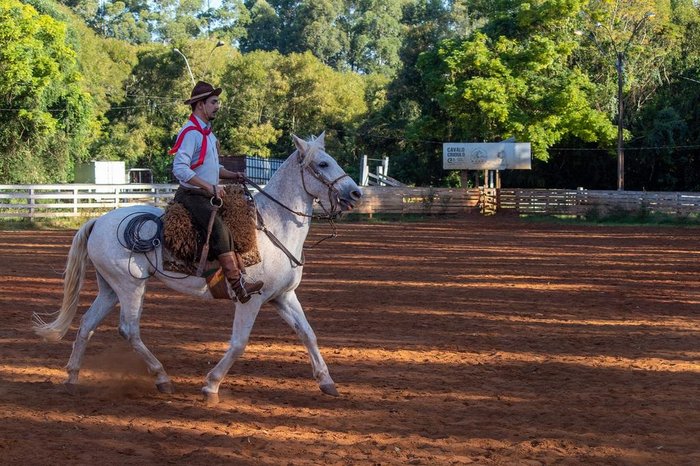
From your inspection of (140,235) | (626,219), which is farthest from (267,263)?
(626,219)

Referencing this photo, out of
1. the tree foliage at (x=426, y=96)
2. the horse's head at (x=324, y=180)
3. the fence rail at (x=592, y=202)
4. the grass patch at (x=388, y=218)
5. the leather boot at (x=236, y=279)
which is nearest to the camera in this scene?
the leather boot at (x=236, y=279)

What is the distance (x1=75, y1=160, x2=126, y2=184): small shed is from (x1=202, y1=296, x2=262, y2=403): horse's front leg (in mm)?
53577

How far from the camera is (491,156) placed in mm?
48656

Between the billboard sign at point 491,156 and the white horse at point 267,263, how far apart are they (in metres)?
40.9

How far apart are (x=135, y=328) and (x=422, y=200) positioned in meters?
39.8

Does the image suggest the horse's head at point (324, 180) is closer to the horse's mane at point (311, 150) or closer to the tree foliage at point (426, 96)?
the horse's mane at point (311, 150)

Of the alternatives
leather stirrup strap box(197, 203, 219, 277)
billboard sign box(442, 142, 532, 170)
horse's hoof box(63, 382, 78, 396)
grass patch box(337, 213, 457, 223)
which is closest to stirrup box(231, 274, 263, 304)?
leather stirrup strap box(197, 203, 219, 277)

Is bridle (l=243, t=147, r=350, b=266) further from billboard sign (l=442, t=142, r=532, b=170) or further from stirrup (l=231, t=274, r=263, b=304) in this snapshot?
billboard sign (l=442, t=142, r=532, b=170)

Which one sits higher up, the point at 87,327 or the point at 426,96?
the point at 426,96

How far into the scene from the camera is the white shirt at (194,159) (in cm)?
795

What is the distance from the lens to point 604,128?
2058 inches

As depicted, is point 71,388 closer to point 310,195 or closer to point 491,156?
point 310,195

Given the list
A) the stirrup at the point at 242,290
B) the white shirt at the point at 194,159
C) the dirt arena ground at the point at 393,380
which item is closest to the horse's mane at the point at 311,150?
the white shirt at the point at 194,159

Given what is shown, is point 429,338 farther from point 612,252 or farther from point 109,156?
point 109,156
